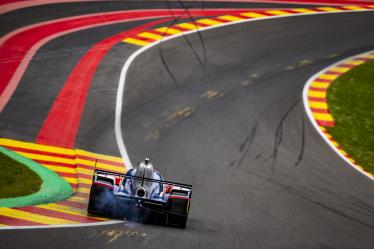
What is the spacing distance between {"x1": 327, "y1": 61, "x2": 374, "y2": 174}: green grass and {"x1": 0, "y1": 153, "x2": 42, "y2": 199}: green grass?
1058cm

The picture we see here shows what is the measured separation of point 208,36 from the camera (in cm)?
3017

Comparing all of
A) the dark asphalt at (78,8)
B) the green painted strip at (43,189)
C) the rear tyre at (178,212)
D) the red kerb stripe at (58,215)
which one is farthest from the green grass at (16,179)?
the dark asphalt at (78,8)

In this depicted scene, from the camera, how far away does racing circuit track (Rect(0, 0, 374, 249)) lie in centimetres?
1291

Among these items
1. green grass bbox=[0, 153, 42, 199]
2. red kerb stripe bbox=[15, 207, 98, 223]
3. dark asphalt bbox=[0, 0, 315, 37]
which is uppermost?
dark asphalt bbox=[0, 0, 315, 37]

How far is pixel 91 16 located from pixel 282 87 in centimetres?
985

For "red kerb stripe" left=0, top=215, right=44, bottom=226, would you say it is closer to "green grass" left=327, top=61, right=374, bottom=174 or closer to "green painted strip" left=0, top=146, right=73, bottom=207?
"green painted strip" left=0, top=146, right=73, bottom=207

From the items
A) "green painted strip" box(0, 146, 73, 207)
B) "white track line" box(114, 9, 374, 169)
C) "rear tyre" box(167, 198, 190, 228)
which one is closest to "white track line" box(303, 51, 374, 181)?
"white track line" box(114, 9, 374, 169)

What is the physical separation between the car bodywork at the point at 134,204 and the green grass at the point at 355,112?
9.46 metres

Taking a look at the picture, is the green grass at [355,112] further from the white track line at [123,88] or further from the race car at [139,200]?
the race car at [139,200]

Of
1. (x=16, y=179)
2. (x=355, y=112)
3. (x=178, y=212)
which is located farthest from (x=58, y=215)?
(x=355, y=112)

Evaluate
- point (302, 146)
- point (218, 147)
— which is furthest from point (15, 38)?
point (302, 146)

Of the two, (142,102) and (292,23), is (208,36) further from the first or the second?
(142,102)

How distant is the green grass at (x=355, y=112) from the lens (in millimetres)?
22027

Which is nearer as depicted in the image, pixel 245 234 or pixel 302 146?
pixel 245 234
